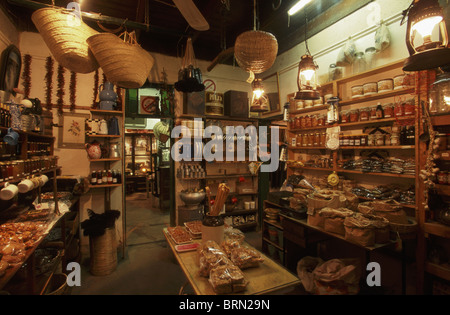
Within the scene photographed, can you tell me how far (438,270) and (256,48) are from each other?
2.79 metres

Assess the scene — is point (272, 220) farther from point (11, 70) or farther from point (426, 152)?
point (11, 70)

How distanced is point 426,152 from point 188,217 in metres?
3.44

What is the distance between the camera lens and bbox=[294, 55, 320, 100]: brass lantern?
103 inches

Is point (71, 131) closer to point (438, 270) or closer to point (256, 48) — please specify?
point (256, 48)

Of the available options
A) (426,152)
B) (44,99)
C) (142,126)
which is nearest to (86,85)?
(44,99)

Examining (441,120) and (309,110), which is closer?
(441,120)

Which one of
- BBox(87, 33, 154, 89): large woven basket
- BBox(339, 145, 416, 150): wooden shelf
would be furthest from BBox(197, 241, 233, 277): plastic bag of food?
BBox(339, 145, 416, 150): wooden shelf

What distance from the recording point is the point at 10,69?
3248 mm

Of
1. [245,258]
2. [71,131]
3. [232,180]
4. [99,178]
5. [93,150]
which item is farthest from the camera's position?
[232,180]

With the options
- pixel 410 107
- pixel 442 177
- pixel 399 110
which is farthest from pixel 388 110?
pixel 442 177

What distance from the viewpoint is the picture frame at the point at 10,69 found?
10.2 ft

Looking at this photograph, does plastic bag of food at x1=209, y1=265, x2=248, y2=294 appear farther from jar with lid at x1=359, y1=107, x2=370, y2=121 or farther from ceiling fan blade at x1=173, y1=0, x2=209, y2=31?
jar with lid at x1=359, y1=107, x2=370, y2=121

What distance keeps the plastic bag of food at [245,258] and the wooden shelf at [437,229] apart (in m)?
1.92

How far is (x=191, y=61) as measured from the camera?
292 centimetres
